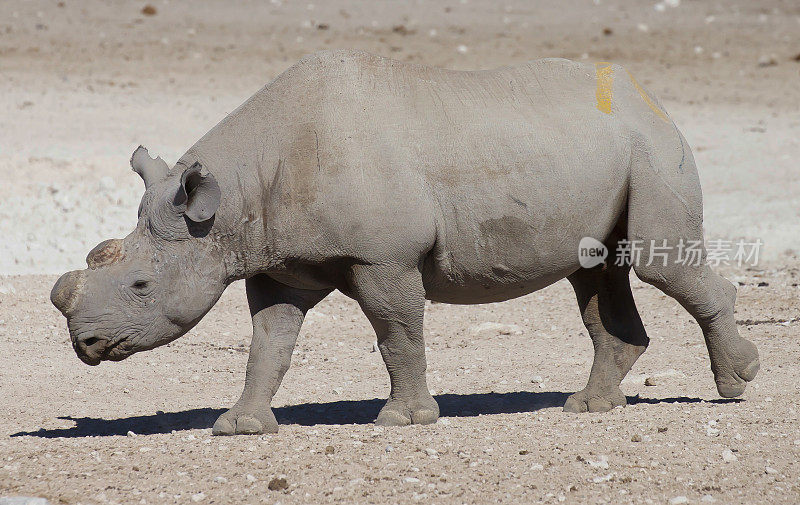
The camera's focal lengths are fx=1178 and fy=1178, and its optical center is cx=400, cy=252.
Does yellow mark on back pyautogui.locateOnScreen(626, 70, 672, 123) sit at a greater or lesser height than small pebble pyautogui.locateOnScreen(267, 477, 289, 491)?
greater

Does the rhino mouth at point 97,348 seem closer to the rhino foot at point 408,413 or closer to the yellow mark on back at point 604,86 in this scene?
the rhino foot at point 408,413

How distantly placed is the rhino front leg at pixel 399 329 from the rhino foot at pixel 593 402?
3.07 ft

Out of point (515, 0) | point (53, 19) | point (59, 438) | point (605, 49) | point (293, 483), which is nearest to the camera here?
point (293, 483)

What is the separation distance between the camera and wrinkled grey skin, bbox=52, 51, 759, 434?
561 centimetres

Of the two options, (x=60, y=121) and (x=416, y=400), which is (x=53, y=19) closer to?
(x=60, y=121)

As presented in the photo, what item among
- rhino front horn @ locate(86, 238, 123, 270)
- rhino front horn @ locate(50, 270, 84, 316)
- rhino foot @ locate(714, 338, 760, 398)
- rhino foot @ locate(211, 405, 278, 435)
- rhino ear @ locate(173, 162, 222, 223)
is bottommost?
rhino foot @ locate(714, 338, 760, 398)

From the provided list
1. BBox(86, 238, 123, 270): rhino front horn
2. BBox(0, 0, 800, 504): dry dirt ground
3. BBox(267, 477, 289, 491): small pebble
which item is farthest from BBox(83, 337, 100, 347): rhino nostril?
BBox(267, 477, 289, 491): small pebble

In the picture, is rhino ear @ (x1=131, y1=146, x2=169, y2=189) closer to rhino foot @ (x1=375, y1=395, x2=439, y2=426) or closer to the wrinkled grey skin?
the wrinkled grey skin

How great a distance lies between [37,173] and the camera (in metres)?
11.7

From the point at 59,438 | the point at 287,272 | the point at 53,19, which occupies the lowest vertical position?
the point at 59,438

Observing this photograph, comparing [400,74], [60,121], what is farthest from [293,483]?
[60,121]

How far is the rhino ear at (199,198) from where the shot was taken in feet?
18.3

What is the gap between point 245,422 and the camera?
600 cm

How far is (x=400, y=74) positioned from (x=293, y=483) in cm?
220
